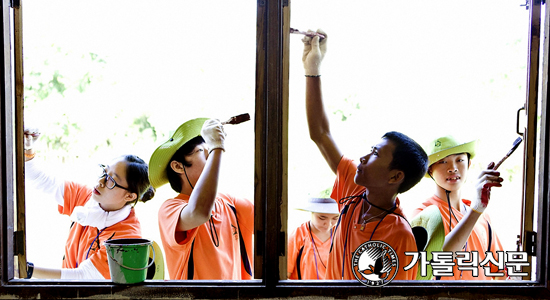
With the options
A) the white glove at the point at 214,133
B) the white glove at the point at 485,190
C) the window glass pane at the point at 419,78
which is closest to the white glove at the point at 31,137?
the white glove at the point at 214,133

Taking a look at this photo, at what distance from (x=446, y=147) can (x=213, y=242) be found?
1.12m

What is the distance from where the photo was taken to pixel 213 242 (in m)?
2.04

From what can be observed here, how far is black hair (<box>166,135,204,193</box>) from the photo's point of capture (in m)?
2.05

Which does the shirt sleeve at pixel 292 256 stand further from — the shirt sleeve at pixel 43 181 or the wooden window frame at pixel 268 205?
the shirt sleeve at pixel 43 181

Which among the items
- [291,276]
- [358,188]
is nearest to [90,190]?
[291,276]

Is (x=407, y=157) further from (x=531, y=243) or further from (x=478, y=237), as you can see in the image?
(x=531, y=243)

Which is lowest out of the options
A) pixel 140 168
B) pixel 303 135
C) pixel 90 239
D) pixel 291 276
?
pixel 291 276

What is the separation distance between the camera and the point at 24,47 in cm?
200

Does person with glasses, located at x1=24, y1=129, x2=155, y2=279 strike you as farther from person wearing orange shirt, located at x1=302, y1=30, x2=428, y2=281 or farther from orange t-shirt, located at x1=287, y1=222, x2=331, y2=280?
person wearing orange shirt, located at x1=302, y1=30, x2=428, y2=281

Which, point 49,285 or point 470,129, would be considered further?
point 470,129

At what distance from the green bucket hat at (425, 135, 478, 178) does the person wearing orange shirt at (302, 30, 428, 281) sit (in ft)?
0.15

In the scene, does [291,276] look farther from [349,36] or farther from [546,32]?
[546,32]

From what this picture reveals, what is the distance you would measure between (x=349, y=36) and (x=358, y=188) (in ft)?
2.20

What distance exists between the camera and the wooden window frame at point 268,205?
191 centimetres
